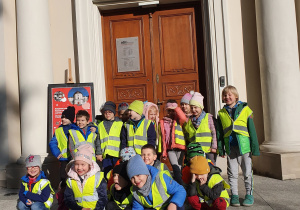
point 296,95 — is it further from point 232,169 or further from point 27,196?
point 27,196

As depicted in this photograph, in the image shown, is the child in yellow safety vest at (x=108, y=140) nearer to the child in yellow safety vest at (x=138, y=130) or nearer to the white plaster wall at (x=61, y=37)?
the child in yellow safety vest at (x=138, y=130)

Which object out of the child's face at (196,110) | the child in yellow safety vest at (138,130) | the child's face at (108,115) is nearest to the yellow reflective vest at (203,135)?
the child's face at (196,110)

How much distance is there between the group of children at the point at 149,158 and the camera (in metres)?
3.84

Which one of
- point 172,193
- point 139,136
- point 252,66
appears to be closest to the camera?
point 172,193

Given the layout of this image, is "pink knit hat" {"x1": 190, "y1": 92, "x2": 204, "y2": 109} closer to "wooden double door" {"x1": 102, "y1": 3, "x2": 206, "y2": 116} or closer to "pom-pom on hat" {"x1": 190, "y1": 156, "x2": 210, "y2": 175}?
"pom-pom on hat" {"x1": 190, "y1": 156, "x2": 210, "y2": 175}

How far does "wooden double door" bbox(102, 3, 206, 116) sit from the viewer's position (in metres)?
7.23

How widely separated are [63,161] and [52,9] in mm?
3280

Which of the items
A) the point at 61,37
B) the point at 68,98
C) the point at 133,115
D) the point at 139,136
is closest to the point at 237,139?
the point at 139,136

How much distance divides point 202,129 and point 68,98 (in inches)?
107

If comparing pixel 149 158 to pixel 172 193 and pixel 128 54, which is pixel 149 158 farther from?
pixel 128 54

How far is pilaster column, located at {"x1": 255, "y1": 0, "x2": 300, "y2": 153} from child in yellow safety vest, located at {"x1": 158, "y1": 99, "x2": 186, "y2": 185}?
191 cm

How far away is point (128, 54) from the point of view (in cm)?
736

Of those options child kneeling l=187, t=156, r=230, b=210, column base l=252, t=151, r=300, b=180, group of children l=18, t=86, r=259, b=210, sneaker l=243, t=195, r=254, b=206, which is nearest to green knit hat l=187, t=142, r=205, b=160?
group of children l=18, t=86, r=259, b=210

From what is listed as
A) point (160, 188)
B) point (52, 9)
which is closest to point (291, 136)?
point (160, 188)
